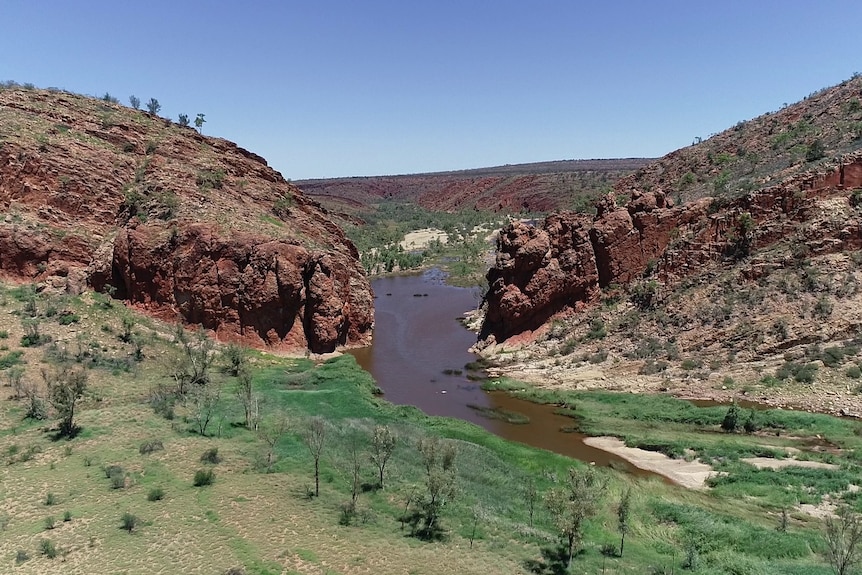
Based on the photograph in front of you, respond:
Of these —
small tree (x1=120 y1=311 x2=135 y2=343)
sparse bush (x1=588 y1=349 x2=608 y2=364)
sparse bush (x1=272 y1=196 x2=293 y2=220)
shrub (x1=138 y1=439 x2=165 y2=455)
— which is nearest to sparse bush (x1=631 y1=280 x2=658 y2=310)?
sparse bush (x1=588 y1=349 x2=608 y2=364)

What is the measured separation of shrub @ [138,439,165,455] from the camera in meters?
22.7

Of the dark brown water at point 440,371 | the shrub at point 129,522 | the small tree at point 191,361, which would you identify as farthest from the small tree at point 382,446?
the small tree at point 191,361

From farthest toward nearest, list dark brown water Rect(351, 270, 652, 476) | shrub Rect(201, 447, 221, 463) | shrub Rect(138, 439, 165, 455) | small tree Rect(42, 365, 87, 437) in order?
dark brown water Rect(351, 270, 652, 476) → small tree Rect(42, 365, 87, 437) → shrub Rect(138, 439, 165, 455) → shrub Rect(201, 447, 221, 463)

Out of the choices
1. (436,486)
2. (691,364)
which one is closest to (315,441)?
(436,486)

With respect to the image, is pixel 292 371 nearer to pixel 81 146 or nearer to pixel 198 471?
pixel 198 471

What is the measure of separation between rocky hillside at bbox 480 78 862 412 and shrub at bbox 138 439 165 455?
89.9ft

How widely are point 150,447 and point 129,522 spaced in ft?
20.9

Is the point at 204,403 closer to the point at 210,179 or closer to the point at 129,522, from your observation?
the point at 129,522

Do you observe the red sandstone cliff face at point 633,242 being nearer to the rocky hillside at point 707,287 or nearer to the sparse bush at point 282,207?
the rocky hillside at point 707,287

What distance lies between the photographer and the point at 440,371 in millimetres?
45062

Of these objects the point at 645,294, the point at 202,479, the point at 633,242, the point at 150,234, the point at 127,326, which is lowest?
the point at 202,479

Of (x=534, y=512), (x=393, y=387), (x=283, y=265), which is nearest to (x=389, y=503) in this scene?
(x=534, y=512)

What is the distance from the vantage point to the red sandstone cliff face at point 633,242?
41.2 m

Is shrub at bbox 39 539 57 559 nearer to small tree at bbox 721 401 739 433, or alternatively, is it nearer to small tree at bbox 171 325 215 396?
small tree at bbox 171 325 215 396
